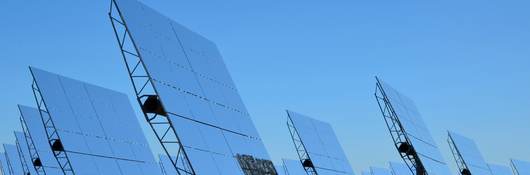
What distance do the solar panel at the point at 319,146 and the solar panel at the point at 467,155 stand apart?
5.87m

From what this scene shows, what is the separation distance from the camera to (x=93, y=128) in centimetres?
2594

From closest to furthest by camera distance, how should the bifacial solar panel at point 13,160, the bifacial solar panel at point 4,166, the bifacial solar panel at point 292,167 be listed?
the bifacial solar panel at point 13,160 < the bifacial solar panel at point 4,166 < the bifacial solar panel at point 292,167

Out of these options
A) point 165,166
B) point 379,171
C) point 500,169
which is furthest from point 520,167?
point 165,166

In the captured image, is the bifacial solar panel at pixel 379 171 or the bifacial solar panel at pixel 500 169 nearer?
the bifacial solar panel at pixel 500 169

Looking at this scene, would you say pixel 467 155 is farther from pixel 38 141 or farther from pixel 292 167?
pixel 38 141

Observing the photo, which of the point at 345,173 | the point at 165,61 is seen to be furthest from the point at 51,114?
the point at 345,173

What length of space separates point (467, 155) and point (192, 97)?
2549cm

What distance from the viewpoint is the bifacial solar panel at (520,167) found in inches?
2238

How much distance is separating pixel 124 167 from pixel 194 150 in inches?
477

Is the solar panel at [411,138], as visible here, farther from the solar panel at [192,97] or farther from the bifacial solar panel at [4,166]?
the bifacial solar panel at [4,166]

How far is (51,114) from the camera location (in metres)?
23.9

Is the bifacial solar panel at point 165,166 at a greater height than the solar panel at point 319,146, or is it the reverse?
the bifacial solar panel at point 165,166

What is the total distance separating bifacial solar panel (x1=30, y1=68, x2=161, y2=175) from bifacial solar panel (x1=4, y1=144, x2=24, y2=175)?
15480 millimetres

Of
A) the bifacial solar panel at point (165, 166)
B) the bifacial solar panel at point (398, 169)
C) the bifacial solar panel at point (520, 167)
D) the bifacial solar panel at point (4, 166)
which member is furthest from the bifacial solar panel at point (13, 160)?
the bifacial solar panel at point (520, 167)
